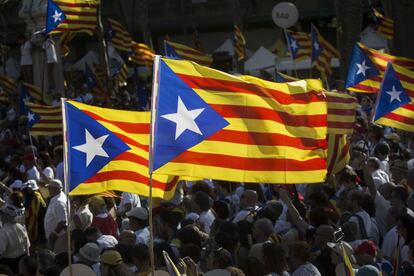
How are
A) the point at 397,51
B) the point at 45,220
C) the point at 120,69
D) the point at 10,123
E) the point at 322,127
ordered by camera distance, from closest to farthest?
the point at 322,127 < the point at 45,220 < the point at 397,51 < the point at 10,123 < the point at 120,69

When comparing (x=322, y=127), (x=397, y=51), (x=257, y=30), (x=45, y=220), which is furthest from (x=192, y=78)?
(x=257, y=30)

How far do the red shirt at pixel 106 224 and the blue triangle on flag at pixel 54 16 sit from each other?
9.17 metres

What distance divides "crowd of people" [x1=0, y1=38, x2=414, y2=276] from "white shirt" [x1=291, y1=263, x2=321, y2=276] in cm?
1

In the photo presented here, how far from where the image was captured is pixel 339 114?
1235cm

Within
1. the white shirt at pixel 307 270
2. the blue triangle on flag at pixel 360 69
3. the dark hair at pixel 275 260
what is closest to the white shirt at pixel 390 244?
the white shirt at pixel 307 270

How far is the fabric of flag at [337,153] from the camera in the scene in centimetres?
1202

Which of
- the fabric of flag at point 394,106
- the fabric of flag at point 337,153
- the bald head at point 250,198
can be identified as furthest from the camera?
the fabric of flag at point 394,106

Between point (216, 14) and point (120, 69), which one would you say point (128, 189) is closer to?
point (120, 69)

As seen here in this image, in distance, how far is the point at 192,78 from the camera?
26.5 feet

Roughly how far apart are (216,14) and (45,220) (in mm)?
36372

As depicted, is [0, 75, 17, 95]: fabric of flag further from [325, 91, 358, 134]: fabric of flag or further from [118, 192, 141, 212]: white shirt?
[325, 91, 358, 134]: fabric of flag

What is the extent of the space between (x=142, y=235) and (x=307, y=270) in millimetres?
2394

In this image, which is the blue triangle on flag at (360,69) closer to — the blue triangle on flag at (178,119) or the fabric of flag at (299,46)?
the blue triangle on flag at (178,119)

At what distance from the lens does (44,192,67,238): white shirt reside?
40.4 feet
